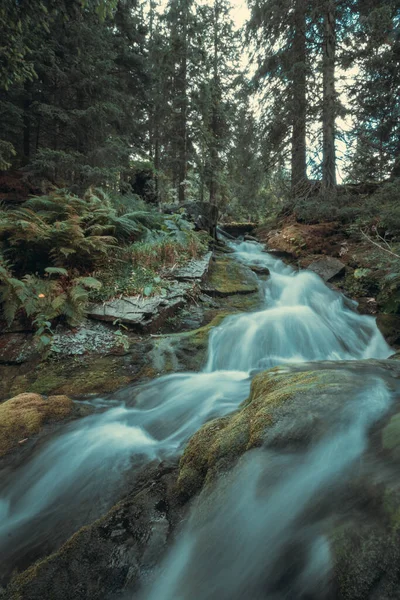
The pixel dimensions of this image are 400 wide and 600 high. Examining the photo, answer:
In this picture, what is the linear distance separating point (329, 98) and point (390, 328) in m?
7.26

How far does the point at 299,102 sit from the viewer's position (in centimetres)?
1030

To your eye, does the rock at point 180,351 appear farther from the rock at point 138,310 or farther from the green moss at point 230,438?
the green moss at point 230,438

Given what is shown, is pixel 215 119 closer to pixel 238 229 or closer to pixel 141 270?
pixel 238 229

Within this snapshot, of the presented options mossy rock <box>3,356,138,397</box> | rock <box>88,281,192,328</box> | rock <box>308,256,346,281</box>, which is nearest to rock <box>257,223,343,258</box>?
rock <box>308,256,346,281</box>

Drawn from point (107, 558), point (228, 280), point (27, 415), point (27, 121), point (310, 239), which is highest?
point (27, 121)

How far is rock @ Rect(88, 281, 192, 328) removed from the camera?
5.55 meters

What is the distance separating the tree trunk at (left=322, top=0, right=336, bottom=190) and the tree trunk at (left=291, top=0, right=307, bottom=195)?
71 cm

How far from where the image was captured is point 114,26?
13008mm

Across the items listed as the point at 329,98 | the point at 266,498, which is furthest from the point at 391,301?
the point at 329,98

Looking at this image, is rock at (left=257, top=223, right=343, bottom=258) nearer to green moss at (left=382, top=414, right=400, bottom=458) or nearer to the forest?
the forest

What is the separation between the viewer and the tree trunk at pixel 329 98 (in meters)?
9.14

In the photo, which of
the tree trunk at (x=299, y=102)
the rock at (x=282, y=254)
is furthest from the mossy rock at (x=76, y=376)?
the tree trunk at (x=299, y=102)

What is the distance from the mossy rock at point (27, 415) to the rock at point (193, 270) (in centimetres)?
420

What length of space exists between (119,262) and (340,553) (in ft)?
20.6
